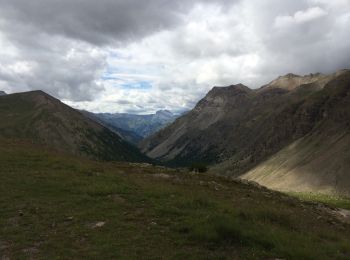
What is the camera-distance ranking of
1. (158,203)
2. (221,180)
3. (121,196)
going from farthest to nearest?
(221,180) → (121,196) → (158,203)

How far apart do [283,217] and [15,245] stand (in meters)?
12.3

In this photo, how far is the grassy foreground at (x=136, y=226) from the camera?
16.1 m

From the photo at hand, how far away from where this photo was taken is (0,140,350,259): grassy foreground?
16.1 metres

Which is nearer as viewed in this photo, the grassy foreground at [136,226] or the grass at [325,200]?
the grassy foreground at [136,226]

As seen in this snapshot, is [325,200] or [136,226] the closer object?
[136,226]

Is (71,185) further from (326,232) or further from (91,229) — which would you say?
(326,232)

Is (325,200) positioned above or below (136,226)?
below

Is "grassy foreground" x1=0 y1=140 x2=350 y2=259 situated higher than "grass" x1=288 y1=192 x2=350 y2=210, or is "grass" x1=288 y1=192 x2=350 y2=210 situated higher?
"grassy foreground" x1=0 y1=140 x2=350 y2=259

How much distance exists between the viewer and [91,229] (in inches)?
752

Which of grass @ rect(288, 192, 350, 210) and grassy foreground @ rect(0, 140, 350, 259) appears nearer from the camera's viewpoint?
grassy foreground @ rect(0, 140, 350, 259)

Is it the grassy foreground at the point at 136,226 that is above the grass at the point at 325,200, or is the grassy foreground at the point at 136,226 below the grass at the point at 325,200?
above

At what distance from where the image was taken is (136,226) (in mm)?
19531

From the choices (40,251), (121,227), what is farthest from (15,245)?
(121,227)

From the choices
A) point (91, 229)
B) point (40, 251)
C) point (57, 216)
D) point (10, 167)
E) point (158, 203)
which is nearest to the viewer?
point (40, 251)
